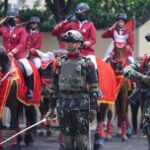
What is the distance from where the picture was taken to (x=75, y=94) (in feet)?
30.2

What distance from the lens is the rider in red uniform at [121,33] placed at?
14.9 meters

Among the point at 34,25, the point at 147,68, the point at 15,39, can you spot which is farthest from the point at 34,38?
the point at 147,68

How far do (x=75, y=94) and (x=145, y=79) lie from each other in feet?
3.57

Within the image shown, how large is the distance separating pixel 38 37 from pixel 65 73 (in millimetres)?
6502

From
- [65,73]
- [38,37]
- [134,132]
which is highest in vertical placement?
[38,37]

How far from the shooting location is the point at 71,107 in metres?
9.19

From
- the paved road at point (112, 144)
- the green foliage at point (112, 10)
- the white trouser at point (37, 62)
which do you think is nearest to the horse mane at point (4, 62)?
the paved road at point (112, 144)

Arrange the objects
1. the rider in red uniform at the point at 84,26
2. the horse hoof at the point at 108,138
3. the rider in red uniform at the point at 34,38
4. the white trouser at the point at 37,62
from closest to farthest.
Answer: the rider in red uniform at the point at 84,26
the horse hoof at the point at 108,138
the white trouser at the point at 37,62
the rider in red uniform at the point at 34,38

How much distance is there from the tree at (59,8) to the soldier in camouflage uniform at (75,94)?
897 centimetres

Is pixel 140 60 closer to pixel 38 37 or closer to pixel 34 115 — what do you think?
pixel 34 115

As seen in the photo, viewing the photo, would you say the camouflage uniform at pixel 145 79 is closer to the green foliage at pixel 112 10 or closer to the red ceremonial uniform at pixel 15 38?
the red ceremonial uniform at pixel 15 38

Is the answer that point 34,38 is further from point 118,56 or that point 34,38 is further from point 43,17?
point 43,17

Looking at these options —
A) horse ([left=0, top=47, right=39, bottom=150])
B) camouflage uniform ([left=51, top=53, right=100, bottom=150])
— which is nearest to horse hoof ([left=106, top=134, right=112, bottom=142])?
horse ([left=0, top=47, right=39, bottom=150])

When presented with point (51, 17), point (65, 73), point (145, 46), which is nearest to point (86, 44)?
point (65, 73)
